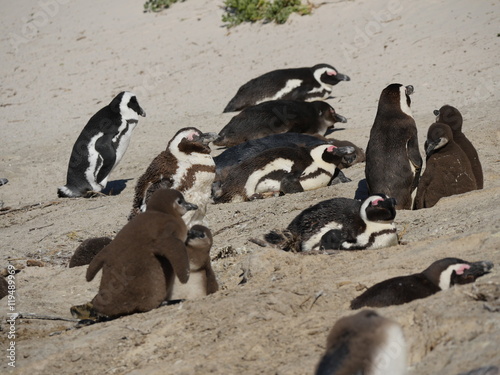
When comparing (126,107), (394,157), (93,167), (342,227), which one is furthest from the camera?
(126,107)

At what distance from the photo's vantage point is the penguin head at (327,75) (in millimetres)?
11758

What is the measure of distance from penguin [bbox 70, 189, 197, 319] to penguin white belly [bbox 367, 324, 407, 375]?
6.16 ft

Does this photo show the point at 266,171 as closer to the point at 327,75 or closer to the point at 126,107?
the point at 126,107

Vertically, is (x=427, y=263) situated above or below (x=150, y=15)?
below

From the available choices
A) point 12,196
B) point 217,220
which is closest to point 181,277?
point 217,220

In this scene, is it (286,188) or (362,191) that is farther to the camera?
(286,188)

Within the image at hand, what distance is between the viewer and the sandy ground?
3748 mm

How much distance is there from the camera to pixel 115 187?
10078mm

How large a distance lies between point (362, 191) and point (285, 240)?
1.92 metres

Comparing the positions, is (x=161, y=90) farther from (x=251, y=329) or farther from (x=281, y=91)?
(x=251, y=329)

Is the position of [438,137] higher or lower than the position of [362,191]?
higher

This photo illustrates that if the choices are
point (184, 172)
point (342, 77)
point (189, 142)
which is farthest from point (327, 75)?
point (184, 172)

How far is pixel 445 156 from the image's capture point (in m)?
6.78

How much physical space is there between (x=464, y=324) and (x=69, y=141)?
30.7 feet
